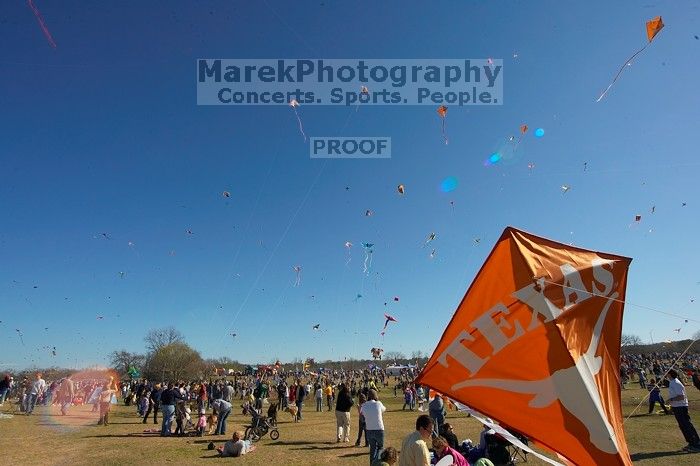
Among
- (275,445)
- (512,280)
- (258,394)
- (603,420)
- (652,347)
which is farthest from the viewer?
(652,347)

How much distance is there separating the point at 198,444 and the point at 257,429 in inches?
74.0

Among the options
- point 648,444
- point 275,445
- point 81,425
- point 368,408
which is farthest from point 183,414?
point 648,444

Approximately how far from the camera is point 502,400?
3.85 meters

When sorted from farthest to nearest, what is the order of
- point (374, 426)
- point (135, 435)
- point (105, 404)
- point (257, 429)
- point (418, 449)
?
1. point (105, 404)
2. point (135, 435)
3. point (257, 429)
4. point (374, 426)
5. point (418, 449)

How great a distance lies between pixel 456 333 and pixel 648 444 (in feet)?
39.2

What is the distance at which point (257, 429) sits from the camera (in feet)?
47.7

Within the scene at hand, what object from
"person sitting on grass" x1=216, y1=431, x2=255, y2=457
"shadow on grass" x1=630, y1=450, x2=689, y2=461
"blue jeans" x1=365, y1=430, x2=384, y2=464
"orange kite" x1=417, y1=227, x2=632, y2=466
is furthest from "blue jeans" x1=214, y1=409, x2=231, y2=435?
"orange kite" x1=417, y1=227, x2=632, y2=466

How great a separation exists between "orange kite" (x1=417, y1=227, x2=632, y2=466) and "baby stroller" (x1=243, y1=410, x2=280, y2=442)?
12.1 meters

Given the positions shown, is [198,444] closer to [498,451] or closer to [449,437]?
[449,437]

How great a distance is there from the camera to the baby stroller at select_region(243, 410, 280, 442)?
14.4 m

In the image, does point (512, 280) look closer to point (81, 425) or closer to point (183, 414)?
point (183, 414)

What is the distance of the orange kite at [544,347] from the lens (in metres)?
3.58

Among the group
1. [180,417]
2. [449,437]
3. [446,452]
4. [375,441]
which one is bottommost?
[180,417]

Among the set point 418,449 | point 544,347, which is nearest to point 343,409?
point 418,449
